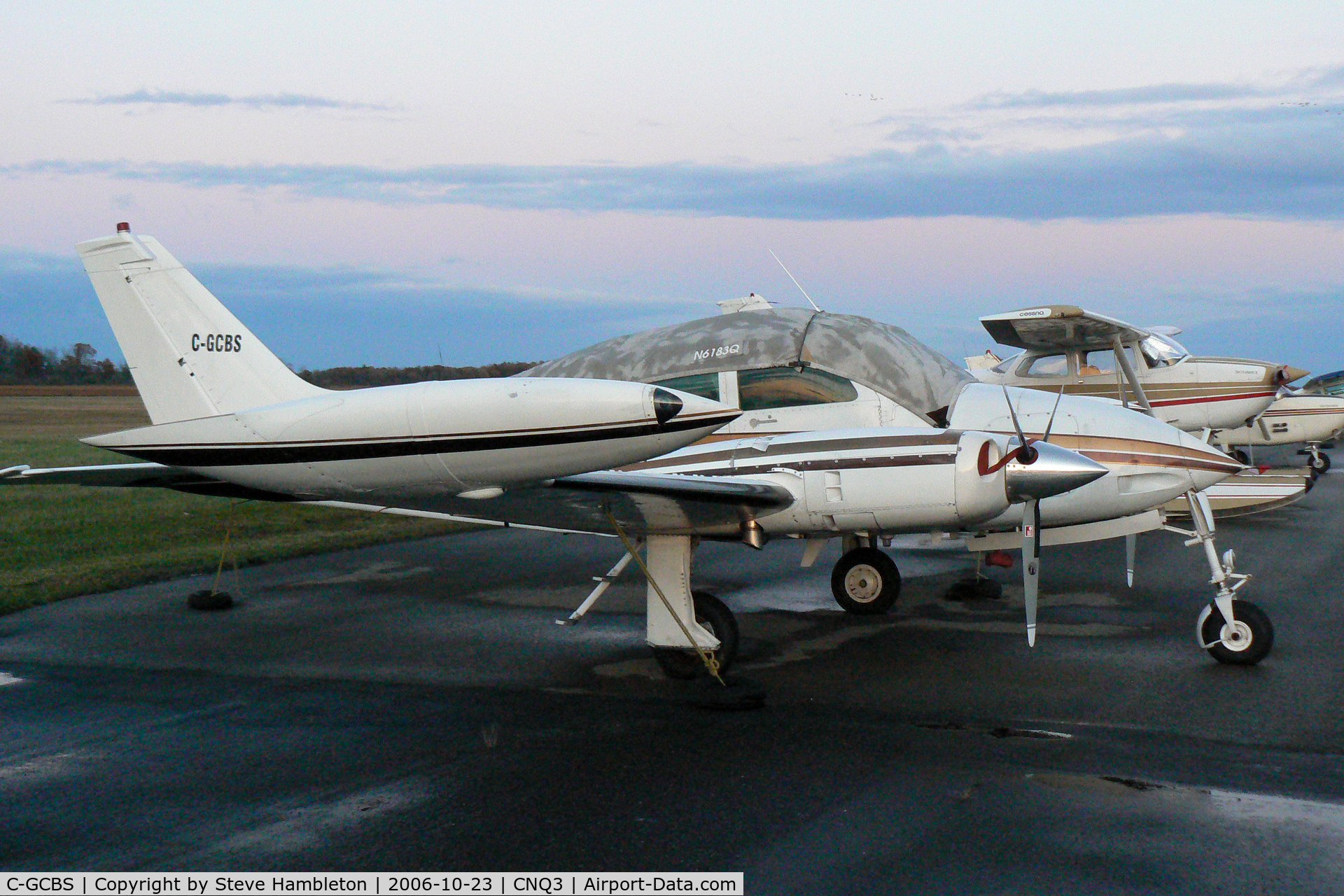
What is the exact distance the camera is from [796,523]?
7.90m

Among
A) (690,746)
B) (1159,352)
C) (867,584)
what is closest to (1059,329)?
(1159,352)

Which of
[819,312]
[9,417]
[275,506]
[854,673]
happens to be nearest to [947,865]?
[854,673]

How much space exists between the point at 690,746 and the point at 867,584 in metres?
4.28

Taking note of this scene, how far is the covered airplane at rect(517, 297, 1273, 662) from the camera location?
7812 mm

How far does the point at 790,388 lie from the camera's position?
28.4 ft

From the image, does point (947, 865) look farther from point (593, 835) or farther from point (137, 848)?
point (137, 848)

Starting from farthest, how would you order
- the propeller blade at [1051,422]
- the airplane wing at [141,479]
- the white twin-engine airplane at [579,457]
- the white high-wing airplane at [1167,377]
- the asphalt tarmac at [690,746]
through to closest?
the white high-wing airplane at [1167,377] < the propeller blade at [1051,422] < the airplane wing at [141,479] < the white twin-engine airplane at [579,457] < the asphalt tarmac at [690,746]

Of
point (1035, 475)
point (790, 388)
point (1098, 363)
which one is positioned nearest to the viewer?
point (1035, 475)

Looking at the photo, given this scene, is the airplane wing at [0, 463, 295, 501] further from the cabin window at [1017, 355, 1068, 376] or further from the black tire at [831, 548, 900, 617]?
the cabin window at [1017, 355, 1068, 376]

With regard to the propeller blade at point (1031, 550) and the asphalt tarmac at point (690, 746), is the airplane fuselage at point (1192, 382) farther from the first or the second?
the propeller blade at point (1031, 550)

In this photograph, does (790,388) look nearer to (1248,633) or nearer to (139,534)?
(1248,633)

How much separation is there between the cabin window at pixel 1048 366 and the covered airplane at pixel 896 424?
8933 mm

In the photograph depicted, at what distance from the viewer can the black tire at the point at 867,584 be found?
401 inches

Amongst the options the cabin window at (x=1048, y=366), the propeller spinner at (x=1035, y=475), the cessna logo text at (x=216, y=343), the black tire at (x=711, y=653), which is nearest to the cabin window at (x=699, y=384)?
the black tire at (x=711, y=653)
